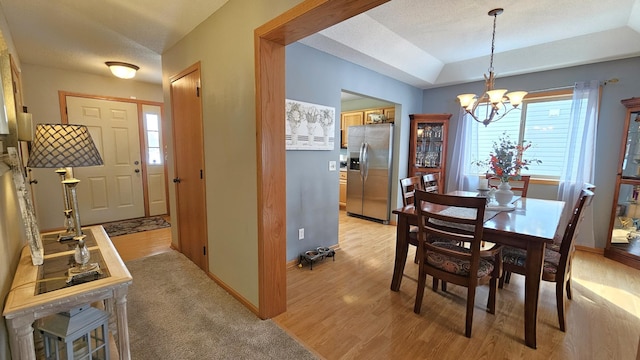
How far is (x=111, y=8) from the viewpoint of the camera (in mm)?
2184

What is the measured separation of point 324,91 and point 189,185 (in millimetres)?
1840

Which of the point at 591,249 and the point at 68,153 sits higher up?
the point at 68,153

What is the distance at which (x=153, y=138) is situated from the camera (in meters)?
4.82

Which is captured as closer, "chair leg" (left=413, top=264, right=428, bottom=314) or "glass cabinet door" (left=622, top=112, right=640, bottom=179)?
"chair leg" (left=413, top=264, right=428, bottom=314)

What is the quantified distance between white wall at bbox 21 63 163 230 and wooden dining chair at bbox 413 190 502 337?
5051 mm

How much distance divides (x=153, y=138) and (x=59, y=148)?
159 inches

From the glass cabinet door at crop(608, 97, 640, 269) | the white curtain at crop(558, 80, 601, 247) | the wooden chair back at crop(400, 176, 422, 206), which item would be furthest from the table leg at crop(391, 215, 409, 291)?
the glass cabinet door at crop(608, 97, 640, 269)

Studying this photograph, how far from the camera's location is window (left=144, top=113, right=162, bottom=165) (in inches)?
187

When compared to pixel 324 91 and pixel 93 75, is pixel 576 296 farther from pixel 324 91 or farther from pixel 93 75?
pixel 93 75

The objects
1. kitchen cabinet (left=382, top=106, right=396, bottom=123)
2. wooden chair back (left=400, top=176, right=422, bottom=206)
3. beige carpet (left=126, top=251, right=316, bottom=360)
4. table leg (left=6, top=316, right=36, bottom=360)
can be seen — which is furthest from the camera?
kitchen cabinet (left=382, top=106, right=396, bottom=123)

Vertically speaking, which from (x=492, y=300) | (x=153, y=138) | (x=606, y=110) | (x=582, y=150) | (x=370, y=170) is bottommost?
(x=492, y=300)

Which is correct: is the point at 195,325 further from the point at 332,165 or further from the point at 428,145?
the point at 428,145

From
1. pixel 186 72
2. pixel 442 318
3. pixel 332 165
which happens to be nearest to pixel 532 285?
pixel 442 318

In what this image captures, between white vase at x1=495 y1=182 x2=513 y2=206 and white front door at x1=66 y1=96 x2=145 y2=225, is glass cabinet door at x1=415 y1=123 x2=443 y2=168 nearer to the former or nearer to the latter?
white vase at x1=495 y1=182 x2=513 y2=206
